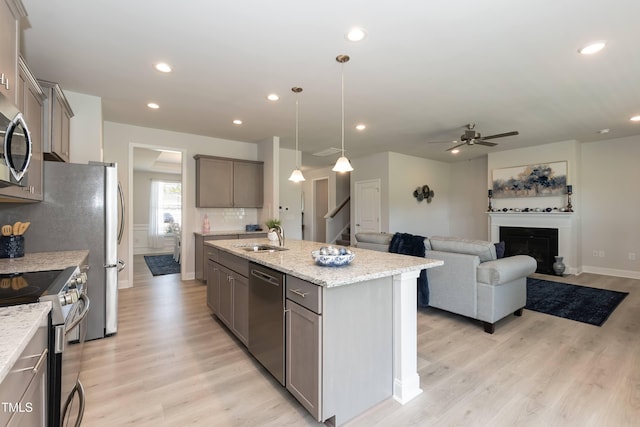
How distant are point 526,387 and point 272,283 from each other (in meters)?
1.98

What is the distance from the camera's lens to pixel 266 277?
7.17ft

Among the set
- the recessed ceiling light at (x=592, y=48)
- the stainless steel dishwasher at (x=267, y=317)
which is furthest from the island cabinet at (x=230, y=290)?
the recessed ceiling light at (x=592, y=48)

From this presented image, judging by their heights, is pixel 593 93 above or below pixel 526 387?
above

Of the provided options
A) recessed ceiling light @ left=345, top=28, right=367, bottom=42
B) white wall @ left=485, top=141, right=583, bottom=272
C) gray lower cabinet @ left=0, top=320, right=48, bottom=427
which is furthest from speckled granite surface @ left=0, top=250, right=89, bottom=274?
white wall @ left=485, top=141, right=583, bottom=272

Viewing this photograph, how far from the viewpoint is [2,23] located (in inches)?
63.5

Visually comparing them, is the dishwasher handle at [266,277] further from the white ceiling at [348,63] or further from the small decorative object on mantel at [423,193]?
the small decorative object on mantel at [423,193]

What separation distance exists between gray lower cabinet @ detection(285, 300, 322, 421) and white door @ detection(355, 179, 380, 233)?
5.34 meters

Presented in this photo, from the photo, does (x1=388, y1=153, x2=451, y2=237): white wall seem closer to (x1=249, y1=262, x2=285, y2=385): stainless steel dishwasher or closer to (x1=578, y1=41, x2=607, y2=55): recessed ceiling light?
(x1=578, y1=41, x2=607, y2=55): recessed ceiling light

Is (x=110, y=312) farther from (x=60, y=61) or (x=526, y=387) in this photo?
(x=526, y=387)

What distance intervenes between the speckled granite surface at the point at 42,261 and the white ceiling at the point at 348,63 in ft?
5.74

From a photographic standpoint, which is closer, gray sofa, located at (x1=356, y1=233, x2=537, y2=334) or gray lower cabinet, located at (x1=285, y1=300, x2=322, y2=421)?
gray lower cabinet, located at (x1=285, y1=300, x2=322, y2=421)

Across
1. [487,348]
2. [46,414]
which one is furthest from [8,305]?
[487,348]

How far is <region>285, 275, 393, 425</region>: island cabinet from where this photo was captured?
169 centimetres

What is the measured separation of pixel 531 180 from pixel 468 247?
4.19m
